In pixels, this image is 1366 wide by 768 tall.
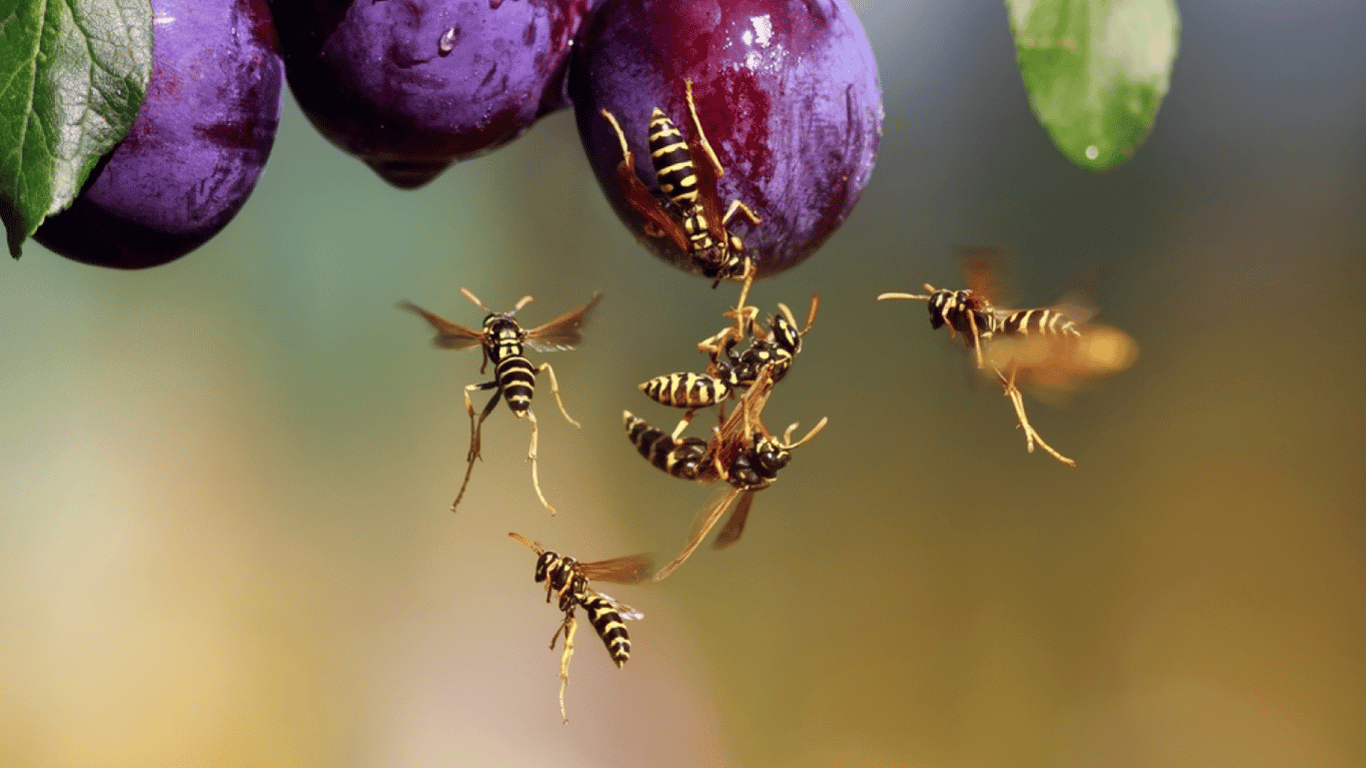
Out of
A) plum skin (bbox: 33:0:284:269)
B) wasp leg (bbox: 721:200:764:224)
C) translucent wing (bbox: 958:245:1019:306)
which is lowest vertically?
plum skin (bbox: 33:0:284:269)

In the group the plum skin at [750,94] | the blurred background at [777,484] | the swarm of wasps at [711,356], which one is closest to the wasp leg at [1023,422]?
the swarm of wasps at [711,356]

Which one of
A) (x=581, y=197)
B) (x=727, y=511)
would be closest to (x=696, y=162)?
(x=727, y=511)

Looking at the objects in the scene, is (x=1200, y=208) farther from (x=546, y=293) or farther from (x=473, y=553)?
(x=473, y=553)

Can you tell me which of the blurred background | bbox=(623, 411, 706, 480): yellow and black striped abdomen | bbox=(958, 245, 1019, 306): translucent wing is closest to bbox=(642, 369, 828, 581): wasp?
bbox=(623, 411, 706, 480): yellow and black striped abdomen

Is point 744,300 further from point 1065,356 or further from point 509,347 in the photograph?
point 1065,356

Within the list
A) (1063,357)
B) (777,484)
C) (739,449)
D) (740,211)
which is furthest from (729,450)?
(777,484)

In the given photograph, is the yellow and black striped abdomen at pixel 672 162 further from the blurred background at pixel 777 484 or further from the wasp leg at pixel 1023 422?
the blurred background at pixel 777 484

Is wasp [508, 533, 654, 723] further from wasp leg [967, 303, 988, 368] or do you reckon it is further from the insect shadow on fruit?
wasp leg [967, 303, 988, 368]
